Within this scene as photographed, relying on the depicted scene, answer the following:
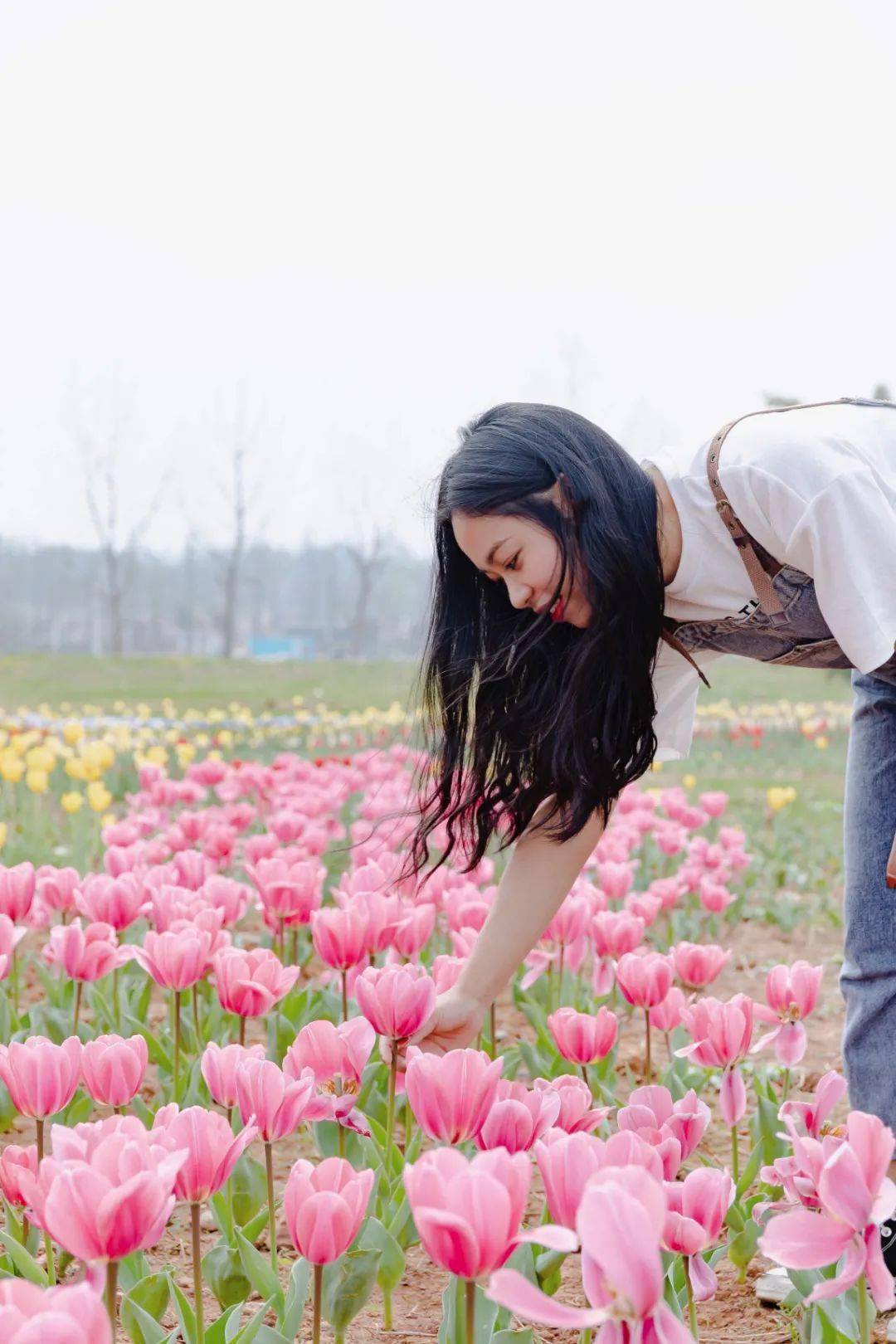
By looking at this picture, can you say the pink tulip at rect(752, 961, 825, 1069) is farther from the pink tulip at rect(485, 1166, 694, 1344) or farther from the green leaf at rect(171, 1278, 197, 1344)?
the pink tulip at rect(485, 1166, 694, 1344)

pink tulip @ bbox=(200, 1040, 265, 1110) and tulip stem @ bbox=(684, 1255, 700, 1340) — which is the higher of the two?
pink tulip @ bbox=(200, 1040, 265, 1110)

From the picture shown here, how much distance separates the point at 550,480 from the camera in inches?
83.1

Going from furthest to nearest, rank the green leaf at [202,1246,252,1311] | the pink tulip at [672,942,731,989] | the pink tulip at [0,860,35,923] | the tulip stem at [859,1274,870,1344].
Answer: the pink tulip at [0,860,35,923] → the pink tulip at [672,942,731,989] → the green leaf at [202,1246,252,1311] → the tulip stem at [859,1274,870,1344]

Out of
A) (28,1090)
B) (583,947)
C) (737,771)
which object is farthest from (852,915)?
(737,771)

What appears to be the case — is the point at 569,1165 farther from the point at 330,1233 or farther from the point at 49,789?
the point at 49,789

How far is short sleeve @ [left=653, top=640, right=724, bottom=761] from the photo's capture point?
247 cm

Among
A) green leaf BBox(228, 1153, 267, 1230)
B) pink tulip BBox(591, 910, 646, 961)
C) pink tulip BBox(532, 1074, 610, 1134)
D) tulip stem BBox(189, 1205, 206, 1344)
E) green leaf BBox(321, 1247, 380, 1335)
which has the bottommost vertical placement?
green leaf BBox(228, 1153, 267, 1230)

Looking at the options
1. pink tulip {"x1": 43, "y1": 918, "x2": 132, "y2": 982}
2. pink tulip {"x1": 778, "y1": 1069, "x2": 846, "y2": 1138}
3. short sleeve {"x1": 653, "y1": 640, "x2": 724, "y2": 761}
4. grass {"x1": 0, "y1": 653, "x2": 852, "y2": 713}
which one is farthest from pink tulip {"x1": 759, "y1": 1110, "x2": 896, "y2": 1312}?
grass {"x1": 0, "y1": 653, "x2": 852, "y2": 713}

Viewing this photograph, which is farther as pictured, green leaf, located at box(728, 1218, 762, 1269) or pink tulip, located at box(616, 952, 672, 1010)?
pink tulip, located at box(616, 952, 672, 1010)

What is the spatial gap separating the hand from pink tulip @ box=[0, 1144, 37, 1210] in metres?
0.60

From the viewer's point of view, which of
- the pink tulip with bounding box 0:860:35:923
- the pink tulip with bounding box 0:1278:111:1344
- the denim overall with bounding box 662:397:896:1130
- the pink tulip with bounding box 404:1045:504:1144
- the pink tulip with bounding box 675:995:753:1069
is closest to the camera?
the pink tulip with bounding box 0:1278:111:1344

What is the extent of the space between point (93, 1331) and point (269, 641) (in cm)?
3957

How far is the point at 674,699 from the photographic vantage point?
2520mm

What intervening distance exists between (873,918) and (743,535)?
2.29 feet
